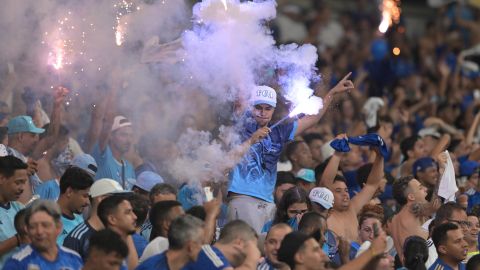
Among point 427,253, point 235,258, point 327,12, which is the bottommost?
point 327,12

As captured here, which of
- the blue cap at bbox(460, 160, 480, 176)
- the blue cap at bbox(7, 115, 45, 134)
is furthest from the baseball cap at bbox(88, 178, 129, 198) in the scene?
the blue cap at bbox(460, 160, 480, 176)

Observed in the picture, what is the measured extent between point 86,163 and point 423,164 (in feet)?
13.3

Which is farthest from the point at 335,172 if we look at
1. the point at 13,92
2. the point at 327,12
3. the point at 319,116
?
the point at 327,12

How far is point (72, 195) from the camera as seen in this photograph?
31.9 ft

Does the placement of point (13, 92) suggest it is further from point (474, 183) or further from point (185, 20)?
point (474, 183)

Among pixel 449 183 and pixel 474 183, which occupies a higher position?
pixel 449 183

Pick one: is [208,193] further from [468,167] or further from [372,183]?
[468,167]

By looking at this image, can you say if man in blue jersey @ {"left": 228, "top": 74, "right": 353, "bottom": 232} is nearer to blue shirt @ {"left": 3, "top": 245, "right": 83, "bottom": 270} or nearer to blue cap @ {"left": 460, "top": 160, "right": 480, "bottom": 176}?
blue shirt @ {"left": 3, "top": 245, "right": 83, "bottom": 270}

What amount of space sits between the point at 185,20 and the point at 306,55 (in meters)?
1.66

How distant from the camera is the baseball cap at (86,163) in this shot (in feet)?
36.2

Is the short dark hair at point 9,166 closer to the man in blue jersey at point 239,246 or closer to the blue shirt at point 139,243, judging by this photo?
the blue shirt at point 139,243

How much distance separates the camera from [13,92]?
12.7 meters

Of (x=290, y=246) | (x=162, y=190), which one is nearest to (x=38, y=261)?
(x=290, y=246)

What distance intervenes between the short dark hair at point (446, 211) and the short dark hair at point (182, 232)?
3271mm
